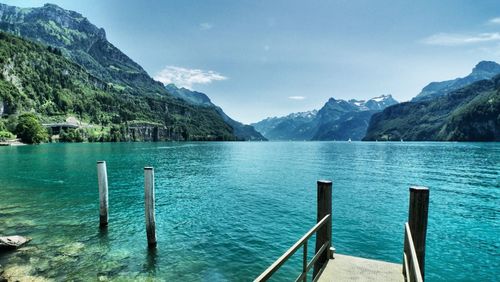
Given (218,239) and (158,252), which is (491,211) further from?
(158,252)

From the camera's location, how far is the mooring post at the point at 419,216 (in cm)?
843

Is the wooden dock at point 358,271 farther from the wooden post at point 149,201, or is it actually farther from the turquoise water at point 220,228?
the wooden post at point 149,201

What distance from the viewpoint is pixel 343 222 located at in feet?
79.6

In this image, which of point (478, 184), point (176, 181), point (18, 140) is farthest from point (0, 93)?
point (478, 184)

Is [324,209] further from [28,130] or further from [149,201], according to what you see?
[28,130]

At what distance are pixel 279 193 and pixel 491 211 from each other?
21.1 meters

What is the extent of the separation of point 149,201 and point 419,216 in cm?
1383

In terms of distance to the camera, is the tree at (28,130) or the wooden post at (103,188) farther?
the tree at (28,130)

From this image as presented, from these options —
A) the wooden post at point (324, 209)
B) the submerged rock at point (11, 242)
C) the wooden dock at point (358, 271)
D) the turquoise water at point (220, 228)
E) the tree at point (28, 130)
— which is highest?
the tree at point (28, 130)

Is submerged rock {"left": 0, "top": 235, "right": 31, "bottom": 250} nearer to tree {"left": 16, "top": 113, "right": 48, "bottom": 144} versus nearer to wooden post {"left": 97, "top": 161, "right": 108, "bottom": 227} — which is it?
wooden post {"left": 97, "top": 161, "right": 108, "bottom": 227}

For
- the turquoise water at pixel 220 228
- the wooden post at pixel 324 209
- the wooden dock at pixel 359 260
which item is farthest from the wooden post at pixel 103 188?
the wooden post at pixel 324 209

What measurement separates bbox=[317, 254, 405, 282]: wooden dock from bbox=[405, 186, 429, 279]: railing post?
173 cm

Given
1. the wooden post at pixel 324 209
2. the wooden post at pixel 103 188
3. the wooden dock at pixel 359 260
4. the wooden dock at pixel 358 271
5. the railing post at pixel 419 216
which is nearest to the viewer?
the railing post at pixel 419 216

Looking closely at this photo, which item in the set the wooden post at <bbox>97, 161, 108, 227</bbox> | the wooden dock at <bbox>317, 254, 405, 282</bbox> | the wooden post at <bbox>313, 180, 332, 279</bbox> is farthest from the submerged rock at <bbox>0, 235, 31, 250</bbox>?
the wooden dock at <bbox>317, 254, 405, 282</bbox>
